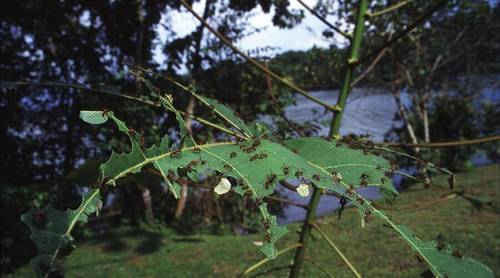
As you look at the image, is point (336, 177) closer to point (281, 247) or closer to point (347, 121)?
point (281, 247)

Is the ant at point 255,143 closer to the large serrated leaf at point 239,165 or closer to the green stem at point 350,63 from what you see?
the large serrated leaf at point 239,165

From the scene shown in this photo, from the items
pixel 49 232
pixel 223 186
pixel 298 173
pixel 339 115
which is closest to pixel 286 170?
pixel 298 173

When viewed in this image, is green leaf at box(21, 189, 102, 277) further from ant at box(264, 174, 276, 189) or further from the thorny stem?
the thorny stem

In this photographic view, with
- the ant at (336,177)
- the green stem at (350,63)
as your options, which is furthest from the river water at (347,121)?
the ant at (336,177)

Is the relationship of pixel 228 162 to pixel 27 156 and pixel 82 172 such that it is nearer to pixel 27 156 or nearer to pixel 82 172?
pixel 82 172

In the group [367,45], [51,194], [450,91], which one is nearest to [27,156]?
[51,194]
